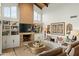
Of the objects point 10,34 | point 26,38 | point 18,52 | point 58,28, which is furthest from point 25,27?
point 58,28

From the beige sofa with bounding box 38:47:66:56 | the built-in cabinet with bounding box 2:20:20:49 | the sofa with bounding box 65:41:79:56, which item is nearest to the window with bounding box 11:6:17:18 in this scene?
the built-in cabinet with bounding box 2:20:20:49

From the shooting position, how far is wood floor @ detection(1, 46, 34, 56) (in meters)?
2.24

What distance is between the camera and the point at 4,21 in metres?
2.26

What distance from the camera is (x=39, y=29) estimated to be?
240 centimetres

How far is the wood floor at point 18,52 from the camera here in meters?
2.24

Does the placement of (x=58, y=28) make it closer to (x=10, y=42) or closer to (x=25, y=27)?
(x=25, y=27)

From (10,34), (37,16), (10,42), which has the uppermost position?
(37,16)

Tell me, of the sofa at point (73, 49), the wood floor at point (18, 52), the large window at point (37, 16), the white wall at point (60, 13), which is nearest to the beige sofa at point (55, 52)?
the sofa at point (73, 49)

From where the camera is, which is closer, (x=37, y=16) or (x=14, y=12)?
(x=14, y=12)

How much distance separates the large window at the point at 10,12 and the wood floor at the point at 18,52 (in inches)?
27.1

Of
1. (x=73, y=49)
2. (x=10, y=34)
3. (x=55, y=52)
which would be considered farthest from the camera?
(x=73, y=49)

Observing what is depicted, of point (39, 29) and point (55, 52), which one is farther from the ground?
point (39, 29)

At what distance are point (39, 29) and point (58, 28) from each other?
42 centimetres

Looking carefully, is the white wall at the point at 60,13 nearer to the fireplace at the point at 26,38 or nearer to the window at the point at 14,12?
the fireplace at the point at 26,38
